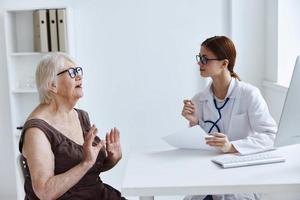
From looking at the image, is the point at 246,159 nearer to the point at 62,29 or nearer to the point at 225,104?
the point at 225,104

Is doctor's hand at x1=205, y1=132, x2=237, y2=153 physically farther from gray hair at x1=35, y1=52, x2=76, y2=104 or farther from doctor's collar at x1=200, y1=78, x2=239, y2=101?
gray hair at x1=35, y1=52, x2=76, y2=104

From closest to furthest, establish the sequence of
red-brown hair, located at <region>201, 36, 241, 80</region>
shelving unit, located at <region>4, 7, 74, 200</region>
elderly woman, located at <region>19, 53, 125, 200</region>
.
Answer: elderly woman, located at <region>19, 53, 125, 200</region>
red-brown hair, located at <region>201, 36, 241, 80</region>
shelving unit, located at <region>4, 7, 74, 200</region>

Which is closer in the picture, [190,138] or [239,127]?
[190,138]

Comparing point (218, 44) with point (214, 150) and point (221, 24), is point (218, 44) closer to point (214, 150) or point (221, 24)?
point (214, 150)

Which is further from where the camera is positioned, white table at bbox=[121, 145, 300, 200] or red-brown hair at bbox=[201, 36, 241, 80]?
red-brown hair at bbox=[201, 36, 241, 80]

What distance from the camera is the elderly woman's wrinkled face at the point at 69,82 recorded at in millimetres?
1970

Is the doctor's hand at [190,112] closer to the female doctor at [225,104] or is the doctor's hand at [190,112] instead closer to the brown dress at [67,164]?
the female doctor at [225,104]

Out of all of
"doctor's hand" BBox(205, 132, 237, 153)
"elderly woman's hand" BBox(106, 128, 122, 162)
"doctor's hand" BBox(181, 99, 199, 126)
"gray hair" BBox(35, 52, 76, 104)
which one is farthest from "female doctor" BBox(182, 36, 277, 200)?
"gray hair" BBox(35, 52, 76, 104)

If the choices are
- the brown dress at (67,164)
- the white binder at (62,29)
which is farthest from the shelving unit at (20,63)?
the brown dress at (67,164)

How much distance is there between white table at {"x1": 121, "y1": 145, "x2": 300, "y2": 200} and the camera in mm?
1592

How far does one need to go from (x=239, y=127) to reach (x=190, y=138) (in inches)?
15.7

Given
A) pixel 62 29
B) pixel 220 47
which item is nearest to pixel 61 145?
pixel 220 47

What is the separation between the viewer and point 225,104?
7.66ft

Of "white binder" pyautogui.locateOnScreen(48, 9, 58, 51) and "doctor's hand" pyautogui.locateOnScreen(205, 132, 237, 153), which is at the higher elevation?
"white binder" pyautogui.locateOnScreen(48, 9, 58, 51)
